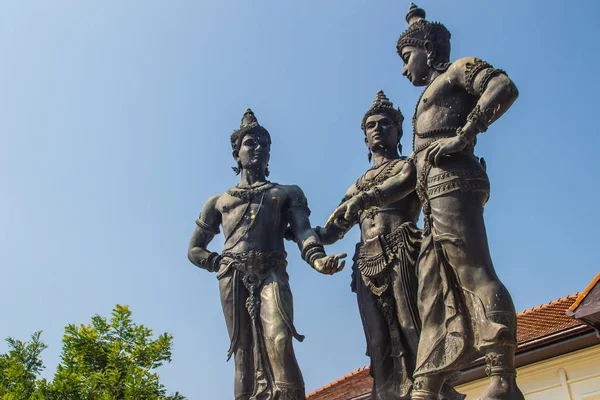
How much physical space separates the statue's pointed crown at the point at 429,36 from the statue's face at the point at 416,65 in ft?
0.16

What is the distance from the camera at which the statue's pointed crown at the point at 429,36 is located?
627 cm

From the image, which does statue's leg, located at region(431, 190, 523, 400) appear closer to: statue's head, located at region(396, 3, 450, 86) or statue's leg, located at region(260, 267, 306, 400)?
statue's head, located at region(396, 3, 450, 86)

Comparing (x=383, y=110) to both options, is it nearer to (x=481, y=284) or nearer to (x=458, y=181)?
(x=458, y=181)

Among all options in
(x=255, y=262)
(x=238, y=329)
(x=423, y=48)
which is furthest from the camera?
(x=255, y=262)

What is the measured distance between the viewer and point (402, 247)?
251 inches

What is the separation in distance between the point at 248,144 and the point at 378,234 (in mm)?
1690

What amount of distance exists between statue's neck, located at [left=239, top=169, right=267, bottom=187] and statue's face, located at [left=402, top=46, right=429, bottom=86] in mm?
1849

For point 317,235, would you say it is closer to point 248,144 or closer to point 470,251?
point 248,144

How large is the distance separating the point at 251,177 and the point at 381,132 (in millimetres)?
1344

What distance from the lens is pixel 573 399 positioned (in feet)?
46.2

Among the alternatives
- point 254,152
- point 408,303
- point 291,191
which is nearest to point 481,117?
point 408,303

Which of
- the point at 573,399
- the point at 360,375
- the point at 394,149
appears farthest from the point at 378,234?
the point at 360,375

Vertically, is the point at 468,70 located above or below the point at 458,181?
above

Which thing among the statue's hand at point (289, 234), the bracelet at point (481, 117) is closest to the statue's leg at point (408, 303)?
the statue's hand at point (289, 234)
